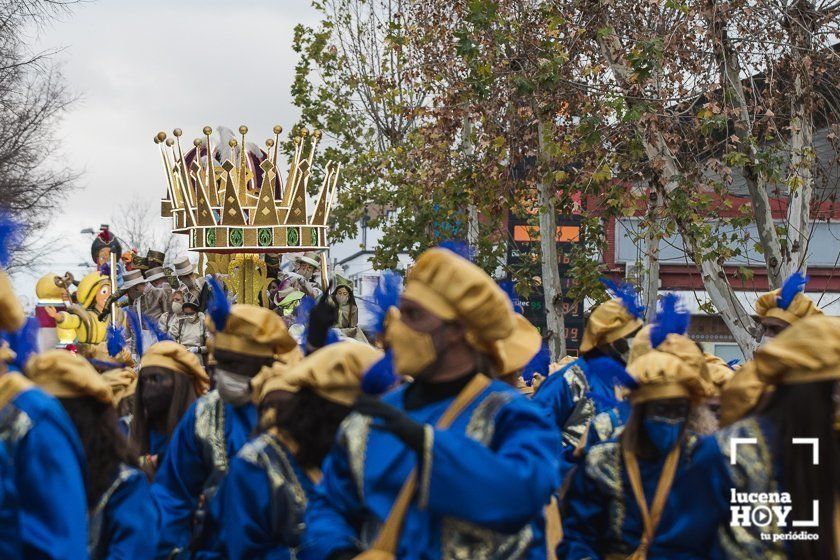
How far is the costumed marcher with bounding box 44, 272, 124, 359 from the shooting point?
36.1 feet

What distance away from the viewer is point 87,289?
18.9m

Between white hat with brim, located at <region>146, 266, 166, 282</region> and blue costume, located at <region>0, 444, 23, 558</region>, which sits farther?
white hat with brim, located at <region>146, 266, 166, 282</region>

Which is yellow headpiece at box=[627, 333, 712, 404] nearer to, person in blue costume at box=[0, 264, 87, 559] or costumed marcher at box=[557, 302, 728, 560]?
costumed marcher at box=[557, 302, 728, 560]

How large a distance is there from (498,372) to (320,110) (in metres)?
29.6

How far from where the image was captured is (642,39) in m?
13.4

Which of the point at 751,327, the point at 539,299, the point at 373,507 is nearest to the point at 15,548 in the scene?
the point at 373,507

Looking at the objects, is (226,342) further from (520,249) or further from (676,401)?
(520,249)

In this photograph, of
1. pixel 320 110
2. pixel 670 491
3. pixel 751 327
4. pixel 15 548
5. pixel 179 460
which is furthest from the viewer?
pixel 320 110

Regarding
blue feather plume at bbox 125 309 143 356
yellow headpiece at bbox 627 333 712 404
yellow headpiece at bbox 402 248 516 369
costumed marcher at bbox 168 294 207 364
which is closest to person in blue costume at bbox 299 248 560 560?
yellow headpiece at bbox 402 248 516 369

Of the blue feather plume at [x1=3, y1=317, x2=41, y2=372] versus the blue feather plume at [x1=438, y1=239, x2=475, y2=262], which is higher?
the blue feather plume at [x1=438, y1=239, x2=475, y2=262]

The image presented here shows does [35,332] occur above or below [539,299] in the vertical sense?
above

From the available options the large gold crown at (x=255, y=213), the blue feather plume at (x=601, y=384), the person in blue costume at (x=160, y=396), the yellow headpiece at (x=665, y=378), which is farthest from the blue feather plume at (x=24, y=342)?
the large gold crown at (x=255, y=213)

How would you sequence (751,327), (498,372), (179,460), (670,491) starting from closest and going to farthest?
1. (498,372)
2. (670,491)
3. (179,460)
4. (751,327)

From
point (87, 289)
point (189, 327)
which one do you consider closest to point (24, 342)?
point (189, 327)
